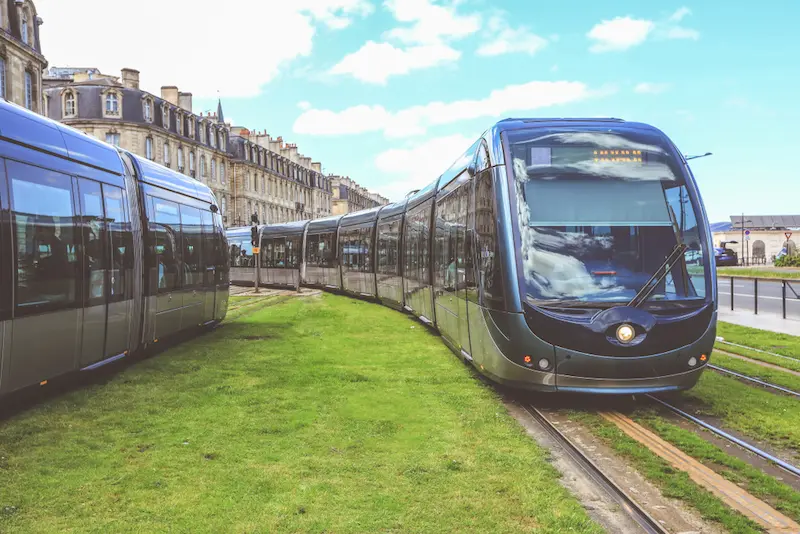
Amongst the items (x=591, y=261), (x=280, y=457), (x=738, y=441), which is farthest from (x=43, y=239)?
(x=738, y=441)

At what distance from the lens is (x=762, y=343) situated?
45.0 ft

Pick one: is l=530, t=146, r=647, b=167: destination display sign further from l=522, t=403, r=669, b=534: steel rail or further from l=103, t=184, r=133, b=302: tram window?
l=103, t=184, r=133, b=302: tram window

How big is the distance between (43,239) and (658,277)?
6.32 metres

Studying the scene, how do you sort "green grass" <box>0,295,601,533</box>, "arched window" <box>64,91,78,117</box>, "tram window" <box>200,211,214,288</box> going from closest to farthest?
"green grass" <box>0,295,601,533</box>, "tram window" <box>200,211,214,288</box>, "arched window" <box>64,91,78,117</box>

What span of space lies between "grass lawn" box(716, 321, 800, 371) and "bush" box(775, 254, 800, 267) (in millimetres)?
37087

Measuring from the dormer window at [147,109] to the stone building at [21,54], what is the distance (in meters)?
15.5

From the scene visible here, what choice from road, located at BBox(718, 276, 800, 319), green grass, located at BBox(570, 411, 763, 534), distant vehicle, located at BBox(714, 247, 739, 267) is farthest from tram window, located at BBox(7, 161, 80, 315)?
Answer: distant vehicle, located at BBox(714, 247, 739, 267)

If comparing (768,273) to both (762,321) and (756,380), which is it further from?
(756,380)

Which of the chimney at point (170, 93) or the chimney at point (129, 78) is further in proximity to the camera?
the chimney at point (170, 93)

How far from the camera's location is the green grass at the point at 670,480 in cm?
451

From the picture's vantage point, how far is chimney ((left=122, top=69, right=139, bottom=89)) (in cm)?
5453

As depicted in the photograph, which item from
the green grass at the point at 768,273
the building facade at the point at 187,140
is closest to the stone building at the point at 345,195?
the building facade at the point at 187,140

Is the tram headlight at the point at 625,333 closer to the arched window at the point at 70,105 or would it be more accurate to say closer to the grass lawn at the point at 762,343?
the grass lawn at the point at 762,343

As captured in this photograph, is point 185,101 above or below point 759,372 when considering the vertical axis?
above
